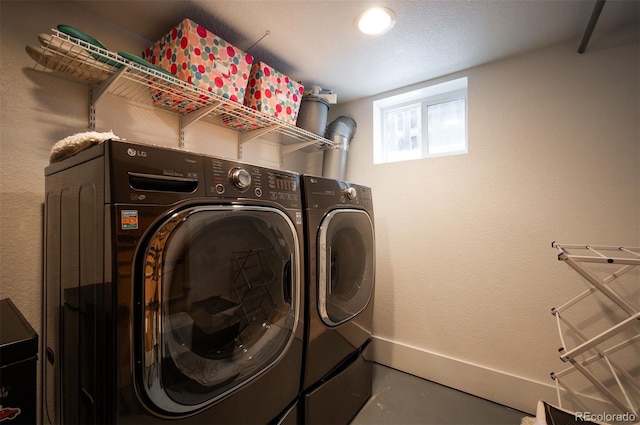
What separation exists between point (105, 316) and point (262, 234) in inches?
19.1

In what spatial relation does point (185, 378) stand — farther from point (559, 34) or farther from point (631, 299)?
point (559, 34)

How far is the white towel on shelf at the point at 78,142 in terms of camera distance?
0.77 meters

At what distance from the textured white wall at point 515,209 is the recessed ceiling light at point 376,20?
2.74ft

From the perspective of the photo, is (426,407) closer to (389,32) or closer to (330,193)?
(330,193)

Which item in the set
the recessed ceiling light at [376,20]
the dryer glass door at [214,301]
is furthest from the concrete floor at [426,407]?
the recessed ceiling light at [376,20]

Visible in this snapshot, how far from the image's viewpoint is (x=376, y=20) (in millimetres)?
1356

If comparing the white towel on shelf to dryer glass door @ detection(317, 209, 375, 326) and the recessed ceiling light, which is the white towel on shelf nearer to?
dryer glass door @ detection(317, 209, 375, 326)

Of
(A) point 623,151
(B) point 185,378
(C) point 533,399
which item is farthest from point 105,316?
(A) point 623,151

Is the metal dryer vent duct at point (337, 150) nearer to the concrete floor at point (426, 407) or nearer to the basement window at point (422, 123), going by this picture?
the basement window at point (422, 123)

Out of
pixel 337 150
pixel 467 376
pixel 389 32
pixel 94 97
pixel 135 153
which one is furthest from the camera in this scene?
pixel 337 150

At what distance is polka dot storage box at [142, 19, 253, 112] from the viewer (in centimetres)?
125

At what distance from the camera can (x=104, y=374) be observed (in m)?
0.62

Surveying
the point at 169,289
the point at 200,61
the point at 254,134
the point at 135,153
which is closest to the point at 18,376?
the point at 169,289

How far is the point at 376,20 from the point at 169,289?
1.56 meters
